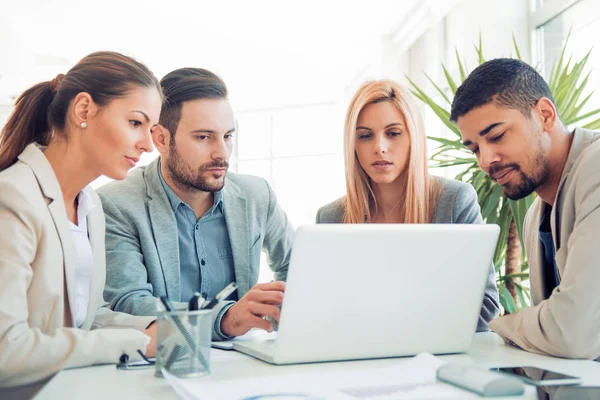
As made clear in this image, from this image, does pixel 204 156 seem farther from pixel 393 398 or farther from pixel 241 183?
pixel 393 398

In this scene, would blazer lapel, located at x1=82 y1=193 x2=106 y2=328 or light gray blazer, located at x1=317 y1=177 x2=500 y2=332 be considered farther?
light gray blazer, located at x1=317 y1=177 x2=500 y2=332

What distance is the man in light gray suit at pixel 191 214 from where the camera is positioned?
6.16 feet

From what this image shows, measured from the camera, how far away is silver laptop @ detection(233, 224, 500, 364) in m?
1.11

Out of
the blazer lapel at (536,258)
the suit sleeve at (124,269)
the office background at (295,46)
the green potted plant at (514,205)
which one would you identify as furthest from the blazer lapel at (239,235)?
the office background at (295,46)

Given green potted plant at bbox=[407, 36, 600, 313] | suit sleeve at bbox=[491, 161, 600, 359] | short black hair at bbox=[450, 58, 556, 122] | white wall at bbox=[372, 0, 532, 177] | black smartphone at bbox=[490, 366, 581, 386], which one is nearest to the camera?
black smartphone at bbox=[490, 366, 581, 386]

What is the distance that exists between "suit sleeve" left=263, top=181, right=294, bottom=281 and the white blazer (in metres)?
0.74

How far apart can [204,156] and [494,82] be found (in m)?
0.97

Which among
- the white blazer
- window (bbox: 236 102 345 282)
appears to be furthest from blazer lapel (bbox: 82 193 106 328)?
window (bbox: 236 102 345 282)

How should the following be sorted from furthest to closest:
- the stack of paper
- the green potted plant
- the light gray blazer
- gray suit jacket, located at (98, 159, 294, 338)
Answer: the green potted plant < the light gray blazer < gray suit jacket, located at (98, 159, 294, 338) < the stack of paper

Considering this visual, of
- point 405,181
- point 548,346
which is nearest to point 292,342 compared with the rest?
point 548,346

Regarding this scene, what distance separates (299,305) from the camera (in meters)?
1.12

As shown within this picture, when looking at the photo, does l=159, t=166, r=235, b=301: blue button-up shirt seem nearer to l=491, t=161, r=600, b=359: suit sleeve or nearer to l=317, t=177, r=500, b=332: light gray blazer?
l=317, t=177, r=500, b=332: light gray blazer

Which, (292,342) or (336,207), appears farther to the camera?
(336,207)

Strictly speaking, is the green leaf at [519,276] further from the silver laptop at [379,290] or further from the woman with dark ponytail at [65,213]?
the woman with dark ponytail at [65,213]
